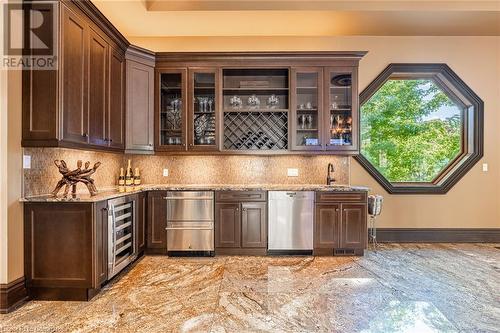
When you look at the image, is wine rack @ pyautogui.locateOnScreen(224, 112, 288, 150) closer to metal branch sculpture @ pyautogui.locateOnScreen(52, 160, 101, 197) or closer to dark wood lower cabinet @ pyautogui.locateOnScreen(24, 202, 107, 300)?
metal branch sculpture @ pyautogui.locateOnScreen(52, 160, 101, 197)

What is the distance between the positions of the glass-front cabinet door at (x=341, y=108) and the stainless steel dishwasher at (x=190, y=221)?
1.95 m

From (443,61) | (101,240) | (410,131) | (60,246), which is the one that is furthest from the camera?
(410,131)

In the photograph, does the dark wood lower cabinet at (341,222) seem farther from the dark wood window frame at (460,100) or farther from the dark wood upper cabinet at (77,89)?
the dark wood upper cabinet at (77,89)

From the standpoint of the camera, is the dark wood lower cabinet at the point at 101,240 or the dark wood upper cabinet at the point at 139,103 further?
the dark wood upper cabinet at the point at 139,103

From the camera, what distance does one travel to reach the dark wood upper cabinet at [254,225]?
3.80 m

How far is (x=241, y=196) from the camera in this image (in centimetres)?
381

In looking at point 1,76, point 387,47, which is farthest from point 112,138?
point 387,47

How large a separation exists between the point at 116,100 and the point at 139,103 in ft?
1.33

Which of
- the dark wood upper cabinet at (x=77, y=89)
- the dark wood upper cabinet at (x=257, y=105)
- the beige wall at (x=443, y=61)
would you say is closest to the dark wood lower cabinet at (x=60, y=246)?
the dark wood upper cabinet at (x=77, y=89)

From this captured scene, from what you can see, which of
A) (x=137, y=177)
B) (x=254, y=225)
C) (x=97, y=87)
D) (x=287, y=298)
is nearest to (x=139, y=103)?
(x=97, y=87)

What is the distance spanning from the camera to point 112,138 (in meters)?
3.49

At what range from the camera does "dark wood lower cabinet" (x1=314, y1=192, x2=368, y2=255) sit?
3.78 meters

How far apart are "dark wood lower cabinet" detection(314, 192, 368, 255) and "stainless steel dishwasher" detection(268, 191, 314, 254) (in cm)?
12

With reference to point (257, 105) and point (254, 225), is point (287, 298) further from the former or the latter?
point (257, 105)
